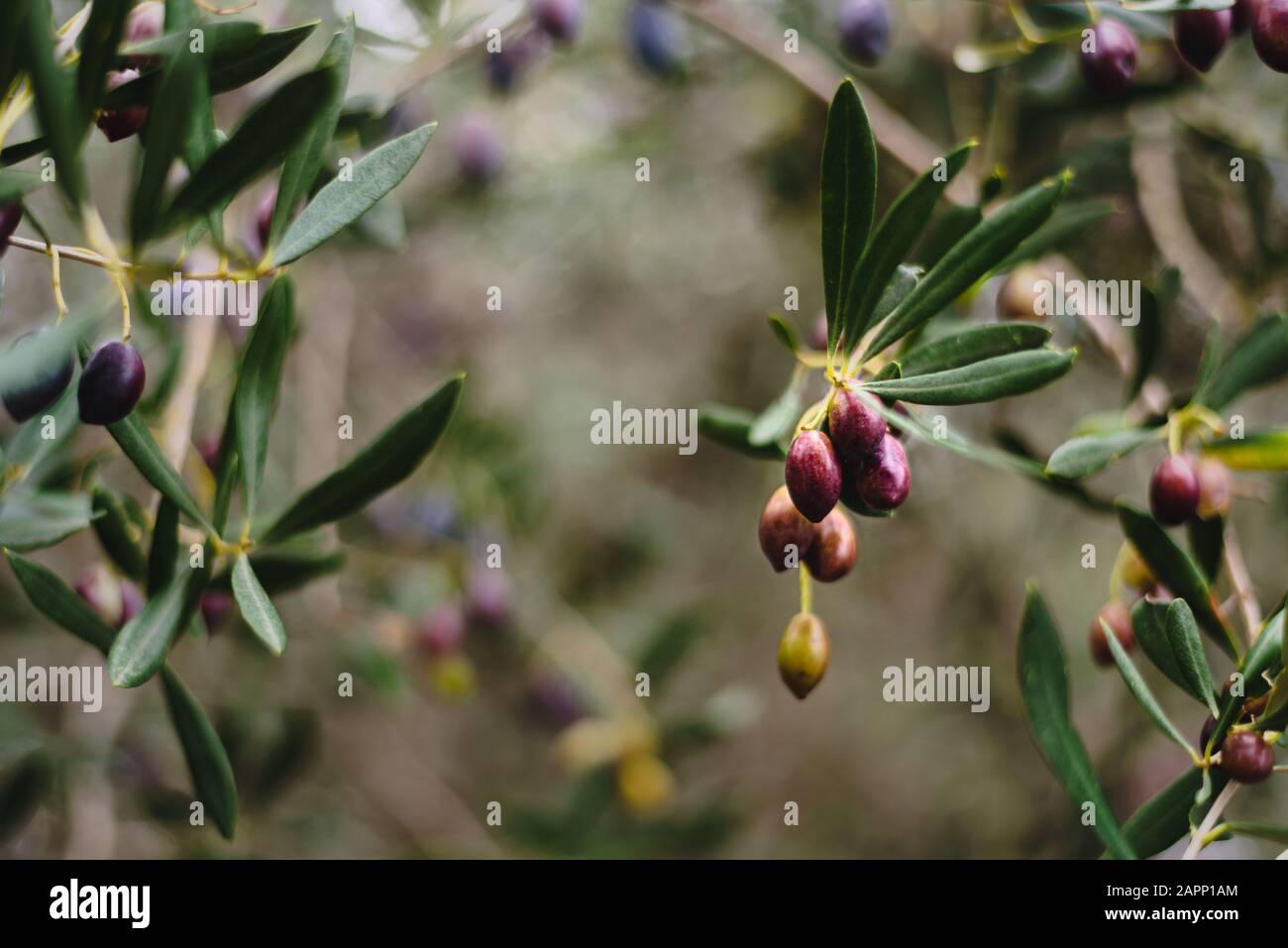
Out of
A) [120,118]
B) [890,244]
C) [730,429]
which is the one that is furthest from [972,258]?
[120,118]

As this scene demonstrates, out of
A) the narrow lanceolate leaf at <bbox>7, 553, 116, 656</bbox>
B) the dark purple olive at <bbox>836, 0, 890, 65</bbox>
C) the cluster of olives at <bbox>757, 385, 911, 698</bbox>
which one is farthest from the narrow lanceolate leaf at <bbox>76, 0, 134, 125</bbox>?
the dark purple olive at <bbox>836, 0, 890, 65</bbox>

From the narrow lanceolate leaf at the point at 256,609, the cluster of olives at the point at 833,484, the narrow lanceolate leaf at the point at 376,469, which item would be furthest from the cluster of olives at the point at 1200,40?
the narrow lanceolate leaf at the point at 256,609

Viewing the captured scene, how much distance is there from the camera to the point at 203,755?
1.03 m

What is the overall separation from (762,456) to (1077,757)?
1.50 feet

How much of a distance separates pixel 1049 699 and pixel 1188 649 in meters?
0.16

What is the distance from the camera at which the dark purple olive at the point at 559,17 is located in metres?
1.72

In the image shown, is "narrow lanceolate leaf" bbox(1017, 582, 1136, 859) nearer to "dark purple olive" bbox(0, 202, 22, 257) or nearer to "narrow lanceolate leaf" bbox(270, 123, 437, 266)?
"narrow lanceolate leaf" bbox(270, 123, 437, 266)

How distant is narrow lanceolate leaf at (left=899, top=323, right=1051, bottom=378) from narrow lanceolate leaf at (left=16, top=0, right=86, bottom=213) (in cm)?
67

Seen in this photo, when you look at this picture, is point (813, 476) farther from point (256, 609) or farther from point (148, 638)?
point (148, 638)

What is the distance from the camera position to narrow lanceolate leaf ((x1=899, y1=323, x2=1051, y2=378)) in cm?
86

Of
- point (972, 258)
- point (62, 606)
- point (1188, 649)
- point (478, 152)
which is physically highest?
point (478, 152)

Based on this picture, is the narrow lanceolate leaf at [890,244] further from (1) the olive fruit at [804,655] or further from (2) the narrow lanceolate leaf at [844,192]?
(1) the olive fruit at [804,655]

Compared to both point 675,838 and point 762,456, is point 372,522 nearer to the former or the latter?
point 675,838
